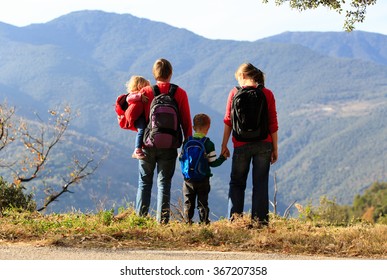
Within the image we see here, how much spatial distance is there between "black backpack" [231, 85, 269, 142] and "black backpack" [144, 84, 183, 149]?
710mm

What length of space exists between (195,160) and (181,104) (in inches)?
27.6

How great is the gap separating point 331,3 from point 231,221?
20.6ft

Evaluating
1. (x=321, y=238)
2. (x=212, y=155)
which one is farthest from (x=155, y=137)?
(x=321, y=238)

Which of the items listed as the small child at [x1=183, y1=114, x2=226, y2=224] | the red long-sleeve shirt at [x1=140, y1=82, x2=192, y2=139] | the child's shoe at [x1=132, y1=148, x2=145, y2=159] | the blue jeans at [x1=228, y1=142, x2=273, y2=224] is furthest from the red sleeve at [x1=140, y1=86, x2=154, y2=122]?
the blue jeans at [x1=228, y1=142, x2=273, y2=224]

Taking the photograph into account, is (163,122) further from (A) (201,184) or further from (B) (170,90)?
(A) (201,184)

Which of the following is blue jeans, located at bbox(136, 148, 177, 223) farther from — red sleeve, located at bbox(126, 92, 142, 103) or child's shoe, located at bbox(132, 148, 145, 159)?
red sleeve, located at bbox(126, 92, 142, 103)

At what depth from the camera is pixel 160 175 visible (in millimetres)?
8406

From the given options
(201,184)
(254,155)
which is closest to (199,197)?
(201,184)

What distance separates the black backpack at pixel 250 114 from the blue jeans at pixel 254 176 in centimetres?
14

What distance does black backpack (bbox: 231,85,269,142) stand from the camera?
803 cm

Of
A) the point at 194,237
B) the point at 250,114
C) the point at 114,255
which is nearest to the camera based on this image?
the point at 114,255

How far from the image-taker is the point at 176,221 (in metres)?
8.45

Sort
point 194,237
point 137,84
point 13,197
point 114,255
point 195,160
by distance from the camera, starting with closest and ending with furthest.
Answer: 1. point 114,255
2. point 194,237
3. point 195,160
4. point 137,84
5. point 13,197
